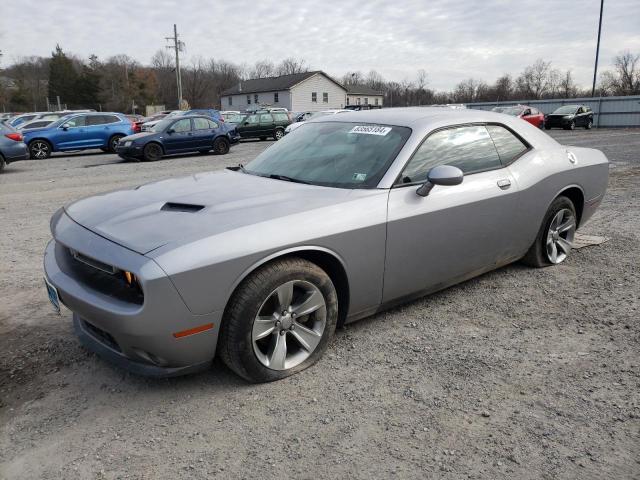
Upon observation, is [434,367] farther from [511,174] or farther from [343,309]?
[511,174]

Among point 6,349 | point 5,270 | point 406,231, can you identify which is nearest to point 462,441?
point 406,231

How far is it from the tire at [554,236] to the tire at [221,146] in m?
14.3

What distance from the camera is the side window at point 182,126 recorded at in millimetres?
16547

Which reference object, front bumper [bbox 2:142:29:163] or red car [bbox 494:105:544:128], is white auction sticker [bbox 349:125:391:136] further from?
red car [bbox 494:105:544:128]

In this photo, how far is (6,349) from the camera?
3.37 metres

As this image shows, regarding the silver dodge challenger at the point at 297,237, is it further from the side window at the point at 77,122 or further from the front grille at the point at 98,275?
the side window at the point at 77,122

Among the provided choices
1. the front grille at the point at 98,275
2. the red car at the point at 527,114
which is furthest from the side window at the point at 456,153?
the red car at the point at 527,114

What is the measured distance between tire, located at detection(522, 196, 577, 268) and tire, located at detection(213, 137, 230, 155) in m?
14.3

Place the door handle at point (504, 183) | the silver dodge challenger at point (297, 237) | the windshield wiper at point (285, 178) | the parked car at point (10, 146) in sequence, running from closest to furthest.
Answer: the silver dodge challenger at point (297, 237) < the windshield wiper at point (285, 178) < the door handle at point (504, 183) < the parked car at point (10, 146)

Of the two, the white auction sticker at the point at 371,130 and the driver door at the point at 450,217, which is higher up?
the white auction sticker at the point at 371,130

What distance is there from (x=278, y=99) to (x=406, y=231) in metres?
63.3

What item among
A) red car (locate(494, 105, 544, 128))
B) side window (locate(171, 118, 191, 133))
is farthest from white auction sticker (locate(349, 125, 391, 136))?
red car (locate(494, 105, 544, 128))

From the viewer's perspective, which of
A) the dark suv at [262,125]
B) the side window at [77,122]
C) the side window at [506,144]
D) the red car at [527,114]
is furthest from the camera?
the red car at [527,114]

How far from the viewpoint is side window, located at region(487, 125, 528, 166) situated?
4.17 m
